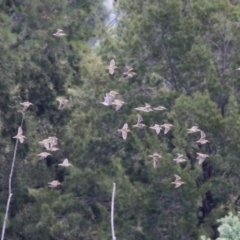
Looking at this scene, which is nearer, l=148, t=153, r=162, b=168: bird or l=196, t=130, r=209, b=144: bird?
l=196, t=130, r=209, b=144: bird

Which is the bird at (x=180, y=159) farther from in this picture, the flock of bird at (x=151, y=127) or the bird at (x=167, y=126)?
the bird at (x=167, y=126)

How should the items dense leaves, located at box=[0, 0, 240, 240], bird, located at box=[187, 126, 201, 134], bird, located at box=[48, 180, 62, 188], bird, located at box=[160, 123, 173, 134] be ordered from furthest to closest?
bird, located at box=[48, 180, 62, 188] < dense leaves, located at box=[0, 0, 240, 240] < bird, located at box=[160, 123, 173, 134] < bird, located at box=[187, 126, 201, 134]

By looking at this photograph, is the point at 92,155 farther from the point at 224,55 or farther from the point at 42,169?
the point at 224,55

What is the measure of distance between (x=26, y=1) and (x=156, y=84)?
2.85 meters

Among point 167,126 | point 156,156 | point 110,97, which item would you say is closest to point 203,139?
point 167,126

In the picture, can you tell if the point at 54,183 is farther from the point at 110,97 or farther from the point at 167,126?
the point at 167,126

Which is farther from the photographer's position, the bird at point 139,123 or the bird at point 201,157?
the bird at point 139,123

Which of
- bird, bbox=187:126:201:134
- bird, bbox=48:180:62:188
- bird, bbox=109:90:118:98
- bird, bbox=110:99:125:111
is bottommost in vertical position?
bird, bbox=48:180:62:188

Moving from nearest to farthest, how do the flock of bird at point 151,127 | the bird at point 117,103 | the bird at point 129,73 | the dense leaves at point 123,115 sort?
the flock of bird at point 151,127
the bird at point 117,103
the bird at point 129,73
the dense leaves at point 123,115

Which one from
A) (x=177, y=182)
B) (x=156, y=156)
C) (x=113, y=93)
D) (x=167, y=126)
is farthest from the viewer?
(x=113, y=93)

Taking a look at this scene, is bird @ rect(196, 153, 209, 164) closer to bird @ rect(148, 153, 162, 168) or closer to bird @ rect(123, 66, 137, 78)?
bird @ rect(148, 153, 162, 168)

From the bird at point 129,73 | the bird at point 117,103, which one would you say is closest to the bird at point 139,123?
the bird at point 117,103

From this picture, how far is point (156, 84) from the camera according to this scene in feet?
Answer: 54.1

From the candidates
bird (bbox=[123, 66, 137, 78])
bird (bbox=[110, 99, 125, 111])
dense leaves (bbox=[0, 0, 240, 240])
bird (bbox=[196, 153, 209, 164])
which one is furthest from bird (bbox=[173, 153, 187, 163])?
bird (bbox=[123, 66, 137, 78])
